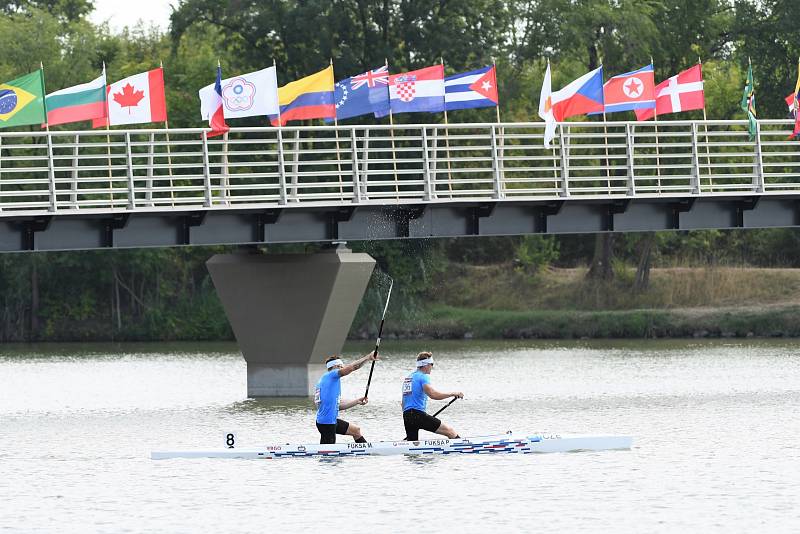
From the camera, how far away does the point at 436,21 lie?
75.6 m

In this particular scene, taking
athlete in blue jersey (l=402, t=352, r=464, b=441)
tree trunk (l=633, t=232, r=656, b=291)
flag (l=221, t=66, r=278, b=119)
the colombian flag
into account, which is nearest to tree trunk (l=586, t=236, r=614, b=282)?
tree trunk (l=633, t=232, r=656, b=291)

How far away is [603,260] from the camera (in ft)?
260

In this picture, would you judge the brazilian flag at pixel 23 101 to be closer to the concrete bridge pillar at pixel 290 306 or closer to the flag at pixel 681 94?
the concrete bridge pillar at pixel 290 306

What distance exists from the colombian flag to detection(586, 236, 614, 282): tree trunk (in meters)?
38.6

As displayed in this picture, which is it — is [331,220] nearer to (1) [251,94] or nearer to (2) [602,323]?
(1) [251,94]

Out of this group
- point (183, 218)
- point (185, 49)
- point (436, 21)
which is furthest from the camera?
point (185, 49)

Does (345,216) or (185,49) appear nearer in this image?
(345,216)

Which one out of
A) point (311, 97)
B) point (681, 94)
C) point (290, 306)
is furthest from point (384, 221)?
point (681, 94)

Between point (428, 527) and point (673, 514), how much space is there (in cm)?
353

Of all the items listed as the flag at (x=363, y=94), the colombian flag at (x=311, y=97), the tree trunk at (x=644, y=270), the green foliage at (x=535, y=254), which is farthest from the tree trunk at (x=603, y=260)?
the colombian flag at (x=311, y=97)

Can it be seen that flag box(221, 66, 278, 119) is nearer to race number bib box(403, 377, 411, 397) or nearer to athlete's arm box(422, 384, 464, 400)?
race number bib box(403, 377, 411, 397)

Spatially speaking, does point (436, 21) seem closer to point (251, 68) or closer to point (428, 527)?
point (251, 68)

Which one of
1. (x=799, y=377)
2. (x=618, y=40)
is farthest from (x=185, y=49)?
(x=799, y=377)

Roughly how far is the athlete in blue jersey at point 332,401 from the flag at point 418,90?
14407 mm
